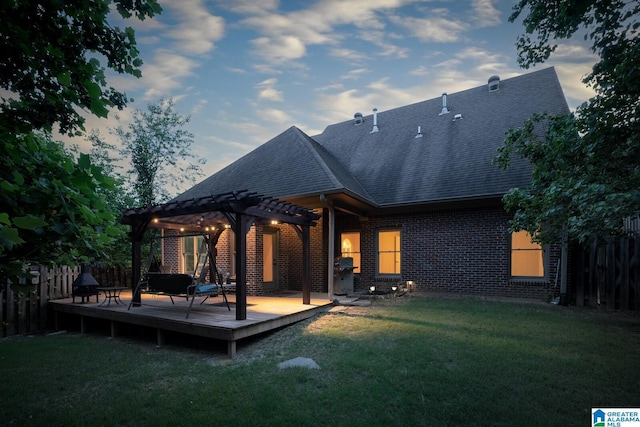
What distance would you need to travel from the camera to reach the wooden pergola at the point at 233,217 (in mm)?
6145

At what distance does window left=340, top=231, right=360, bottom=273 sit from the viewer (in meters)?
12.3

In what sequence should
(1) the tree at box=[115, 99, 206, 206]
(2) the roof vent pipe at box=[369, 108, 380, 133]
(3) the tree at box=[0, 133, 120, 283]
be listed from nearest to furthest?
(3) the tree at box=[0, 133, 120, 283] < (2) the roof vent pipe at box=[369, 108, 380, 133] < (1) the tree at box=[115, 99, 206, 206]

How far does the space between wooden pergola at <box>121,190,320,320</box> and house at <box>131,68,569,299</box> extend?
1187 millimetres

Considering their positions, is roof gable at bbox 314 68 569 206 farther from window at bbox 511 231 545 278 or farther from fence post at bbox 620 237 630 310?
window at bbox 511 231 545 278

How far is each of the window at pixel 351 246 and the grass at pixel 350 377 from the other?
5324mm

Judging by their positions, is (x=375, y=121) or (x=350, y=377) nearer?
(x=350, y=377)

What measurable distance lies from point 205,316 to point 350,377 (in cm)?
347

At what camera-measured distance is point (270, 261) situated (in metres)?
10.9

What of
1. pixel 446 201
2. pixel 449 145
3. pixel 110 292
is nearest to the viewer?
pixel 110 292

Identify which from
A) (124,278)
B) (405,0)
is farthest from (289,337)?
(124,278)

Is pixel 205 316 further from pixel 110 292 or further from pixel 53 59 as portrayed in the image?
pixel 53 59

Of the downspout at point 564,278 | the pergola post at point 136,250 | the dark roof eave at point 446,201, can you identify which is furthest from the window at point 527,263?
the pergola post at point 136,250

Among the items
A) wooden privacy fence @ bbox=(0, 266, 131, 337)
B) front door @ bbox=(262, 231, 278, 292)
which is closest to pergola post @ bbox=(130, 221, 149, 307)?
wooden privacy fence @ bbox=(0, 266, 131, 337)

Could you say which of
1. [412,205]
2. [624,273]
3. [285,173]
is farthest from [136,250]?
[624,273]
